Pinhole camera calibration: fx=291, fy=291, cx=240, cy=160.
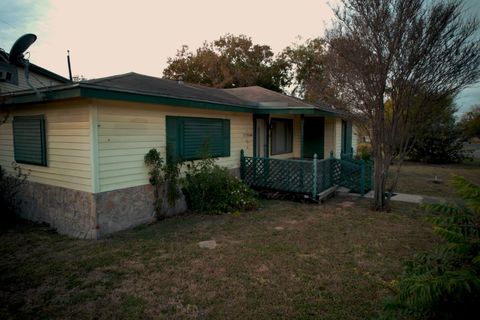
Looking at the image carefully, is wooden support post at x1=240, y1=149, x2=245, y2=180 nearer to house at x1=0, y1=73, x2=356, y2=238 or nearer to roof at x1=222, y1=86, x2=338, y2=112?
house at x1=0, y1=73, x2=356, y2=238

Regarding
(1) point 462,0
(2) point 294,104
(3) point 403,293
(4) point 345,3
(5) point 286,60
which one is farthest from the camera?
(5) point 286,60

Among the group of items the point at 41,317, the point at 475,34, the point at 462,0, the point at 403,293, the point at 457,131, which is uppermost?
the point at 462,0

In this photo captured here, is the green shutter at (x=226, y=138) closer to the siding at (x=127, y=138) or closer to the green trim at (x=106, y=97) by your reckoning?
the green trim at (x=106, y=97)

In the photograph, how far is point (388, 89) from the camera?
657 cm

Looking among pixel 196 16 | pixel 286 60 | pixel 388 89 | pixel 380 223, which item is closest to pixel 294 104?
pixel 388 89

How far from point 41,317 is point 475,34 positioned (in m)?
8.63

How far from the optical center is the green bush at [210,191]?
7055mm

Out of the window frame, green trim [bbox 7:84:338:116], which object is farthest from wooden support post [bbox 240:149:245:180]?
the window frame

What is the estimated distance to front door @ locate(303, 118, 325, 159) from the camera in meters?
12.3

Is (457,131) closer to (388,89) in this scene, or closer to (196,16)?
(388,89)

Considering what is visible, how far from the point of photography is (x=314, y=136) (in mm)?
12531

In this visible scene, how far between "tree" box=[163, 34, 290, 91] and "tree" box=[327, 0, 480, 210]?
2217cm

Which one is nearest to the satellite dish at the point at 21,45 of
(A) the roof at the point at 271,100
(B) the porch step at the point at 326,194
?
(A) the roof at the point at 271,100

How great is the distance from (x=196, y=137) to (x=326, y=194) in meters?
3.98
